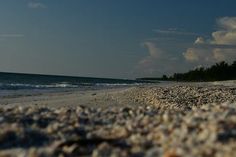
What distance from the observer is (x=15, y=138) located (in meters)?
6.22

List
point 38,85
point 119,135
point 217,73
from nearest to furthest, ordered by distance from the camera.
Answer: point 119,135 → point 38,85 → point 217,73

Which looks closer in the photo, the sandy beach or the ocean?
the sandy beach

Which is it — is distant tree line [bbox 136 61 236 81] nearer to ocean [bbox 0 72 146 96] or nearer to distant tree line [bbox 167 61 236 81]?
distant tree line [bbox 167 61 236 81]

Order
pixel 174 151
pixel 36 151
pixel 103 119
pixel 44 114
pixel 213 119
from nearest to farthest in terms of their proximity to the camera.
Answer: pixel 174 151 → pixel 36 151 → pixel 213 119 → pixel 103 119 → pixel 44 114

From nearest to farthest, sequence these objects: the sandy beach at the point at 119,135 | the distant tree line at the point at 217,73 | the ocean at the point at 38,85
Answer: the sandy beach at the point at 119,135 < the ocean at the point at 38,85 < the distant tree line at the point at 217,73

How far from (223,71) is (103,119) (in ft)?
302

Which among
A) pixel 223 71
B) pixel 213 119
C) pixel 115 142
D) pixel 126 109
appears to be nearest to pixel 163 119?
pixel 213 119

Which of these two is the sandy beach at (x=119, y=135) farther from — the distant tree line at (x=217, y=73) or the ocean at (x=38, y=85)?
the distant tree line at (x=217, y=73)

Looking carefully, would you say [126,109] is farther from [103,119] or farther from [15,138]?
[15,138]

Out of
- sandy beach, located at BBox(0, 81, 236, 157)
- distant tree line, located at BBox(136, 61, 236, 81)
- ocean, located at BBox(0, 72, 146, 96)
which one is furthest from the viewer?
distant tree line, located at BBox(136, 61, 236, 81)

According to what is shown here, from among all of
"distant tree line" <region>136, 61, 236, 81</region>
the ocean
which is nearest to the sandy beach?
the ocean

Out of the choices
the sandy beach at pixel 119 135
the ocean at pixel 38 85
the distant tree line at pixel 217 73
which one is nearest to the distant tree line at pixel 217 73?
the distant tree line at pixel 217 73

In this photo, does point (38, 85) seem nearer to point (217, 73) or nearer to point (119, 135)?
point (119, 135)

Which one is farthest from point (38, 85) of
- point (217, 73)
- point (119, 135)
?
point (217, 73)
